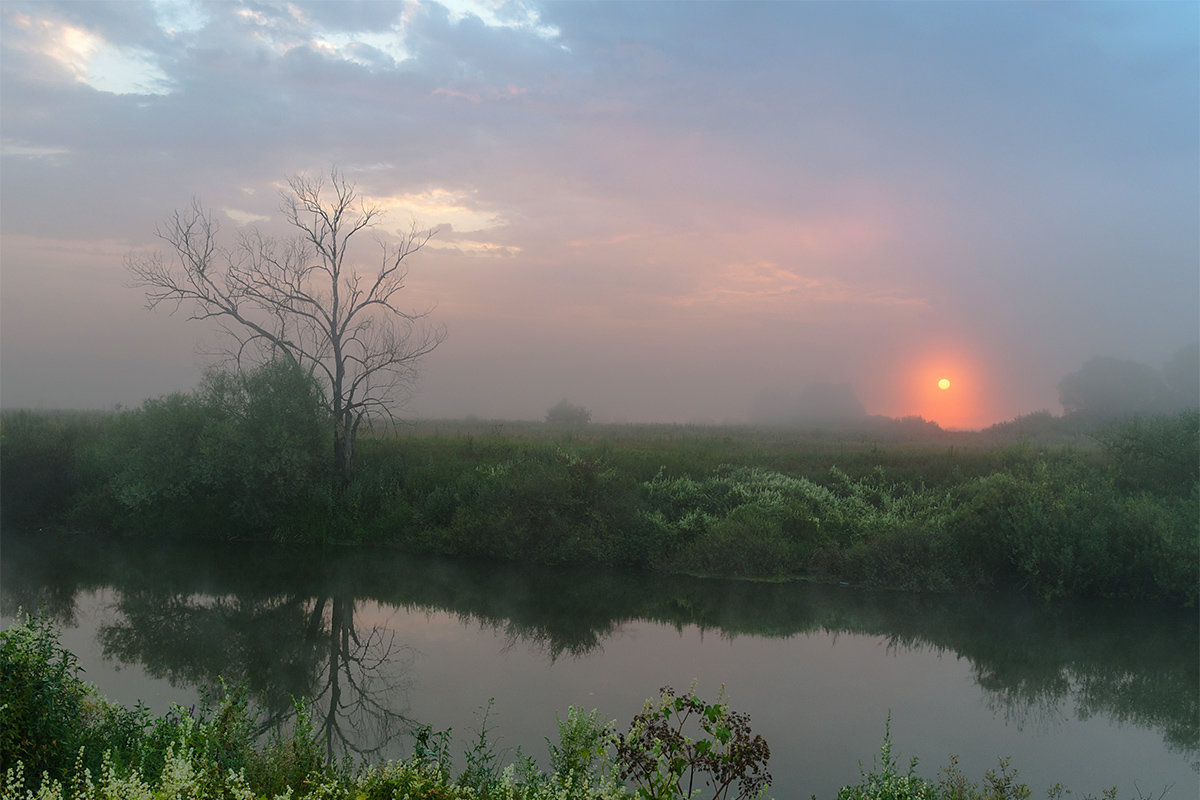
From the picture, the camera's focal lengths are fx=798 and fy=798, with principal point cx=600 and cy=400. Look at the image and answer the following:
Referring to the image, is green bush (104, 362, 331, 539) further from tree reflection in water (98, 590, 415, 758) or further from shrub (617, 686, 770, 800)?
shrub (617, 686, 770, 800)

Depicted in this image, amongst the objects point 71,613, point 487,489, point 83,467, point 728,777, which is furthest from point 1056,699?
point 83,467

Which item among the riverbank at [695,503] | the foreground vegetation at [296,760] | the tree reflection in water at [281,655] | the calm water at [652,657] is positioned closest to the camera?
the foreground vegetation at [296,760]

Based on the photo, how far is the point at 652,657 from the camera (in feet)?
35.9

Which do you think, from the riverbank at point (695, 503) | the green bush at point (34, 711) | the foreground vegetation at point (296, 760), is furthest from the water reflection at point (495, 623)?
the green bush at point (34, 711)

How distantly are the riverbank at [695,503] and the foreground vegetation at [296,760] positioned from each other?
385 inches

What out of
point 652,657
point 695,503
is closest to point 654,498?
point 695,503

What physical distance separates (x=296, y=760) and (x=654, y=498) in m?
13.5

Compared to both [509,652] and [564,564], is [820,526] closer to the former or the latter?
[564,564]

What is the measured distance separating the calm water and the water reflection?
0.05 meters

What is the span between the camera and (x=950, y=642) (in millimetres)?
12023

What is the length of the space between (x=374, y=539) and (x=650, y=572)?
7.22m

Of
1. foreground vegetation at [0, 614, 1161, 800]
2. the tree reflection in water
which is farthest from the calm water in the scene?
foreground vegetation at [0, 614, 1161, 800]

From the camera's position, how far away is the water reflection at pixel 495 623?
9.65 m

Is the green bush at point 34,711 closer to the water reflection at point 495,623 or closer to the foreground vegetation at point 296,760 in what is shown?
the foreground vegetation at point 296,760
